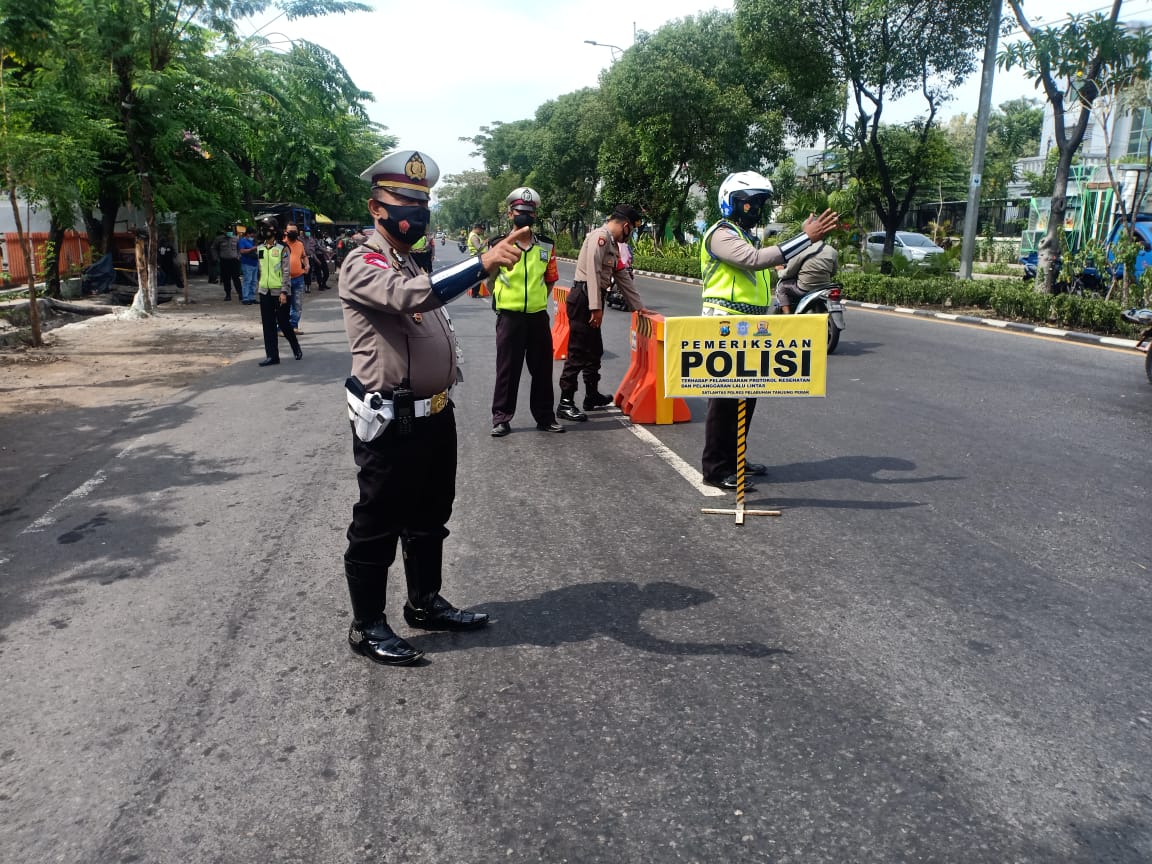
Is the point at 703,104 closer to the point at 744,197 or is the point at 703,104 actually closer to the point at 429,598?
the point at 744,197

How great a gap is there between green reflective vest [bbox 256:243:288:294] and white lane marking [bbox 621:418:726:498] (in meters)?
5.56

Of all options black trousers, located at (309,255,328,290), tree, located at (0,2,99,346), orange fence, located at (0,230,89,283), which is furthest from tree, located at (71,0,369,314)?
black trousers, located at (309,255,328,290)

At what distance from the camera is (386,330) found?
11.4ft

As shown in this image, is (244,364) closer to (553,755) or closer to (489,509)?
(489,509)

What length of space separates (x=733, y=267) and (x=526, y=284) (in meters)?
2.34

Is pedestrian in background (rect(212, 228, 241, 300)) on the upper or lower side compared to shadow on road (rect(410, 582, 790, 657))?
upper

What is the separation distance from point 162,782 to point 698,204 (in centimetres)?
4101

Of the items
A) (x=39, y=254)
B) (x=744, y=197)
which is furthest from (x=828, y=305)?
(x=39, y=254)

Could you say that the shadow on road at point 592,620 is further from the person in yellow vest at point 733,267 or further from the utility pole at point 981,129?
the utility pole at point 981,129

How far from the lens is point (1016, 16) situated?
17016mm

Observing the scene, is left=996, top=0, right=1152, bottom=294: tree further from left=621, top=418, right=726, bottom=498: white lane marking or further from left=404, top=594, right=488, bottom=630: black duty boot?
left=404, top=594, right=488, bottom=630: black duty boot

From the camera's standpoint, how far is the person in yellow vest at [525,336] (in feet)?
25.0

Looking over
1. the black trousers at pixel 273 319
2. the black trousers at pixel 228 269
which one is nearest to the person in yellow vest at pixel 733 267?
the black trousers at pixel 273 319

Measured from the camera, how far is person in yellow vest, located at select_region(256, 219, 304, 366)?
11484 millimetres
